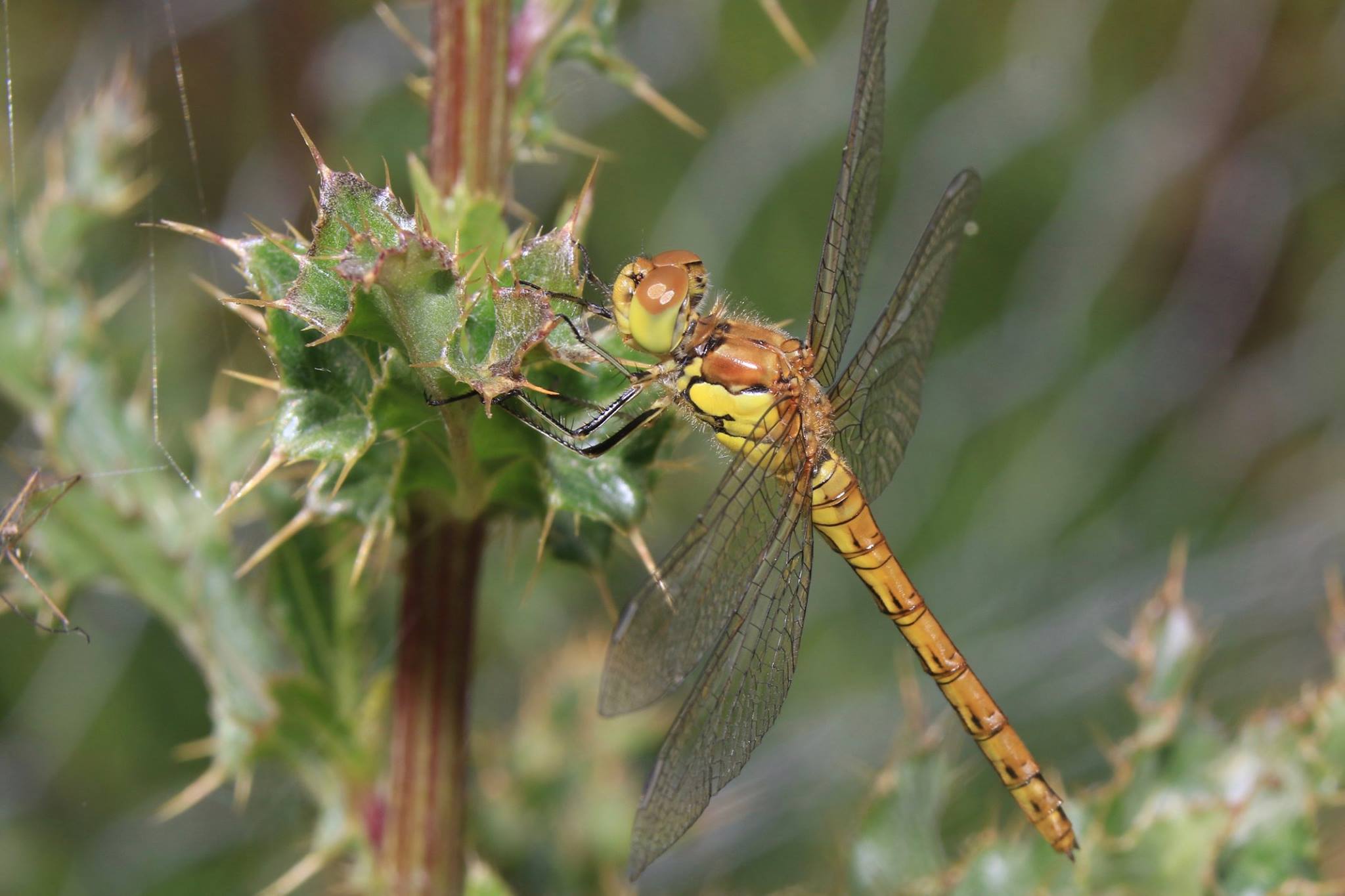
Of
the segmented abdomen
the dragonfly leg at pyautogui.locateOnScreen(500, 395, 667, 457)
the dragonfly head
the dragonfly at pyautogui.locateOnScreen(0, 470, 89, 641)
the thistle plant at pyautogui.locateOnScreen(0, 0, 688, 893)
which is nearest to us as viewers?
the thistle plant at pyautogui.locateOnScreen(0, 0, 688, 893)

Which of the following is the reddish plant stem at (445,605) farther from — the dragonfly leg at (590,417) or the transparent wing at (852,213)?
the transparent wing at (852,213)

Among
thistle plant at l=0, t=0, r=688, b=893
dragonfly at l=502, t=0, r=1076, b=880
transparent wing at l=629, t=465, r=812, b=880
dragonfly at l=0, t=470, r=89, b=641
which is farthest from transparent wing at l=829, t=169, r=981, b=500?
dragonfly at l=0, t=470, r=89, b=641

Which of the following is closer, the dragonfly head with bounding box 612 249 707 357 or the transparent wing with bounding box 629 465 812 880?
the transparent wing with bounding box 629 465 812 880

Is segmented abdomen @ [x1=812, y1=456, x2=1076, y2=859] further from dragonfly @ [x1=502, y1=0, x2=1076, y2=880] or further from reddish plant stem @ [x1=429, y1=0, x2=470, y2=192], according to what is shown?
reddish plant stem @ [x1=429, y1=0, x2=470, y2=192]

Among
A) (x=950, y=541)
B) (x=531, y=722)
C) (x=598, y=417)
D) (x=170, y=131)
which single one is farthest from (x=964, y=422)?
(x=598, y=417)

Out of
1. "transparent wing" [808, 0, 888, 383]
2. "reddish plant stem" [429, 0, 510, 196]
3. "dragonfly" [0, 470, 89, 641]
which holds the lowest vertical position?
"transparent wing" [808, 0, 888, 383]
